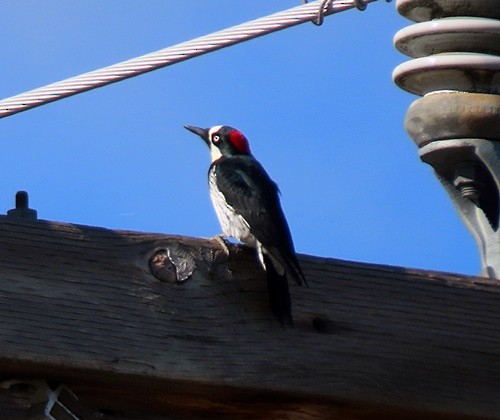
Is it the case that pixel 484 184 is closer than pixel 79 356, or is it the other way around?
pixel 79 356

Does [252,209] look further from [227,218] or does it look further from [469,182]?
[469,182]

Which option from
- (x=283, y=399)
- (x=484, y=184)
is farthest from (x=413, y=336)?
(x=484, y=184)

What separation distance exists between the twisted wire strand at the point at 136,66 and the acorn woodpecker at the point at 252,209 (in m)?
0.41

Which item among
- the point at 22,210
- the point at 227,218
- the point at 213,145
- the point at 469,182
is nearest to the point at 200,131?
the point at 213,145

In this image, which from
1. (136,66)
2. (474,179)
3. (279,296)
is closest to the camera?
(279,296)

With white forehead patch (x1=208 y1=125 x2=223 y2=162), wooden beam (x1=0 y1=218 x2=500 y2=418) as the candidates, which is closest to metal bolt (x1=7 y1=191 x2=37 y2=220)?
wooden beam (x1=0 y1=218 x2=500 y2=418)

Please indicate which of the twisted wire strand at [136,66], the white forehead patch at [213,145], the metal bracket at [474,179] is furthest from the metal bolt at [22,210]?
the white forehead patch at [213,145]

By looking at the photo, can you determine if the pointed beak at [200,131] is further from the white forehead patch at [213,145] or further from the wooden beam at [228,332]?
the wooden beam at [228,332]

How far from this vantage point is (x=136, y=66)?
3098 millimetres

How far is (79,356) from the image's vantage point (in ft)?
5.29

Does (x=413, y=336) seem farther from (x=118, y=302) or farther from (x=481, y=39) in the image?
(x=481, y=39)

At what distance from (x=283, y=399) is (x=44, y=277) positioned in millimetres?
352

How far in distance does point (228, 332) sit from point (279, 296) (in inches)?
3.3

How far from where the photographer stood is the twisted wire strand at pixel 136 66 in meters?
3.08
